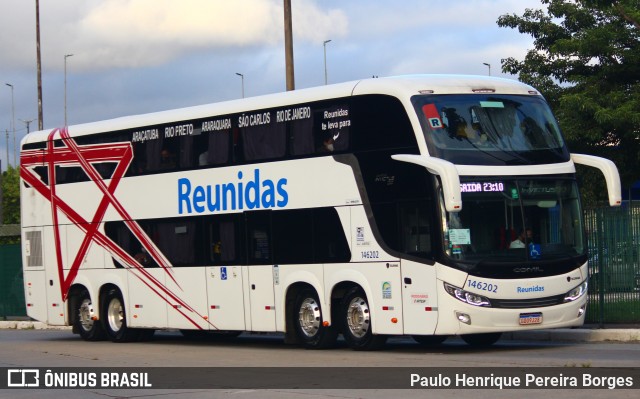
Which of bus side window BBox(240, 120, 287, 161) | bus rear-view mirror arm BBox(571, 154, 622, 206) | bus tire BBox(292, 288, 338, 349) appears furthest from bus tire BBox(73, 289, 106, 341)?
bus rear-view mirror arm BBox(571, 154, 622, 206)

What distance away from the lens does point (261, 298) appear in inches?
835

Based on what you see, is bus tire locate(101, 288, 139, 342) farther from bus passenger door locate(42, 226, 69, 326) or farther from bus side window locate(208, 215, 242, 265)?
bus side window locate(208, 215, 242, 265)

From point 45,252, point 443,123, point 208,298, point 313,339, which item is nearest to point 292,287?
point 313,339

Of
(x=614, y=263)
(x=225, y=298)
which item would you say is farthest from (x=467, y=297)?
(x=225, y=298)

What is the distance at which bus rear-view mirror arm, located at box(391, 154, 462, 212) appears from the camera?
17.0m

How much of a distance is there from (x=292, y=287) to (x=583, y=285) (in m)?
5.02

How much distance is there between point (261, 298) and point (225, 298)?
106 centimetres

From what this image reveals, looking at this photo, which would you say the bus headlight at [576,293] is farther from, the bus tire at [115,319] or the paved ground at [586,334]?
the bus tire at [115,319]

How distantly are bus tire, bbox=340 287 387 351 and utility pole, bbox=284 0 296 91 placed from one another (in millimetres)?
8563

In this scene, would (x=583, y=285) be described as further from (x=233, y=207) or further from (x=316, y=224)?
(x=233, y=207)

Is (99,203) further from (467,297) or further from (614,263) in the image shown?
(614,263)

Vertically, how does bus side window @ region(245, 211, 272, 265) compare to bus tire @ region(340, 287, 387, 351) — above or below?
above

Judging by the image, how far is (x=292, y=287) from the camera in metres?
20.7

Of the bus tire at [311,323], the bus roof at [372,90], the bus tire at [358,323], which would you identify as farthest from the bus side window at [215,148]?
the bus tire at [358,323]
